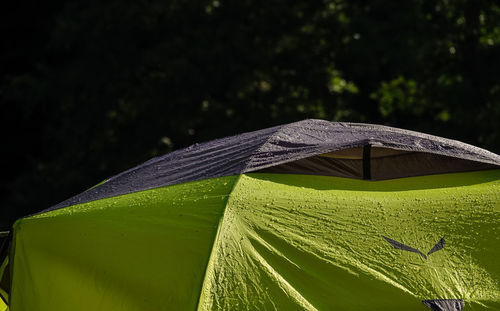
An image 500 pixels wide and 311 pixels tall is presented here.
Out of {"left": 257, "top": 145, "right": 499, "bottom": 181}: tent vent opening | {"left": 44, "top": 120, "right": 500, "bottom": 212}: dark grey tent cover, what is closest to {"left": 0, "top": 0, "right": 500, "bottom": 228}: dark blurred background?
{"left": 44, "top": 120, "right": 500, "bottom": 212}: dark grey tent cover

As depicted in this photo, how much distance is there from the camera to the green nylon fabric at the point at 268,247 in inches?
112

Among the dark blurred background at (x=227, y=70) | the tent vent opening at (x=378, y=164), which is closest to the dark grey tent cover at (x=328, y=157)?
the tent vent opening at (x=378, y=164)

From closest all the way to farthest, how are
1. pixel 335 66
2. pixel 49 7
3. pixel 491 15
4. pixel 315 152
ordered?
1. pixel 315 152
2. pixel 491 15
3. pixel 335 66
4. pixel 49 7

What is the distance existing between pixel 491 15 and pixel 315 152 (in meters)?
9.06

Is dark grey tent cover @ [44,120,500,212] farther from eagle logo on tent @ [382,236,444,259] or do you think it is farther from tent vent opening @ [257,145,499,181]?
eagle logo on tent @ [382,236,444,259]

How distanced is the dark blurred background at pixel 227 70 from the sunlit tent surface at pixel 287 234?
7.44m

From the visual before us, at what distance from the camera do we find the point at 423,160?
139 inches

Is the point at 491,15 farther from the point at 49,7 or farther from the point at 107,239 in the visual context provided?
the point at 107,239

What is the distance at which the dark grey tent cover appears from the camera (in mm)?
3389

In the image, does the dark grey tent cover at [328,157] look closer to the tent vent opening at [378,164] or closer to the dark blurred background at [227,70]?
the tent vent opening at [378,164]

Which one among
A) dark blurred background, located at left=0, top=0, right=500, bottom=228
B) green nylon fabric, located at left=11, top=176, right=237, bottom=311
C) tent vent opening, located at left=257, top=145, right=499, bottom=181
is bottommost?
green nylon fabric, located at left=11, top=176, right=237, bottom=311

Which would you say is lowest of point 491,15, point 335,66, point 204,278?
point 204,278

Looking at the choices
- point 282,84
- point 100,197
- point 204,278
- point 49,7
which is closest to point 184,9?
point 282,84

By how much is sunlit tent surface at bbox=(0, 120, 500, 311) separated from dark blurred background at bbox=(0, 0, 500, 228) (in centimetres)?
744
